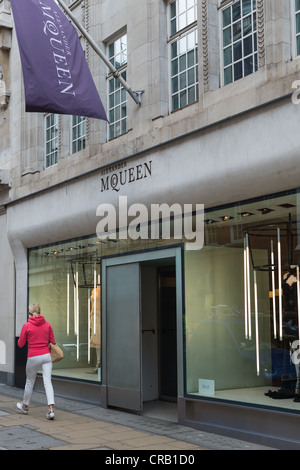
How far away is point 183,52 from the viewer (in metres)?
11.2

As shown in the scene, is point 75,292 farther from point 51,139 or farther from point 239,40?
point 239,40

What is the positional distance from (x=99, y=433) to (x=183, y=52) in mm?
6557

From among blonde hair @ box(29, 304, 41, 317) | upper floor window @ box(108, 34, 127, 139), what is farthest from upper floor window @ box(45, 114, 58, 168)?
blonde hair @ box(29, 304, 41, 317)

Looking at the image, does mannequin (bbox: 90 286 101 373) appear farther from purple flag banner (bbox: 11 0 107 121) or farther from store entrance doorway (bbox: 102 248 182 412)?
purple flag banner (bbox: 11 0 107 121)

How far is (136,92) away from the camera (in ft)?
38.4

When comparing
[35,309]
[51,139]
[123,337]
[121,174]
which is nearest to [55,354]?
[35,309]

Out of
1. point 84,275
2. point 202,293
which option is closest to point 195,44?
point 202,293

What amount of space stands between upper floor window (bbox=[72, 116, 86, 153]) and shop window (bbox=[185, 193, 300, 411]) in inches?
198

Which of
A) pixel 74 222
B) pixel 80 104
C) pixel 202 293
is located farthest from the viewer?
pixel 74 222

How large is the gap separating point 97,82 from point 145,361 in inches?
231

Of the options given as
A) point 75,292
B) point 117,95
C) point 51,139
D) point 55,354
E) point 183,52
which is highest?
point 183,52

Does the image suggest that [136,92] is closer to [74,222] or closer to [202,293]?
[74,222]

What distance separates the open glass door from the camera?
436 inches

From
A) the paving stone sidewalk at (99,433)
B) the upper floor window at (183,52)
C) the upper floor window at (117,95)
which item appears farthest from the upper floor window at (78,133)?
the paving stone sidewalk at (99,433)
